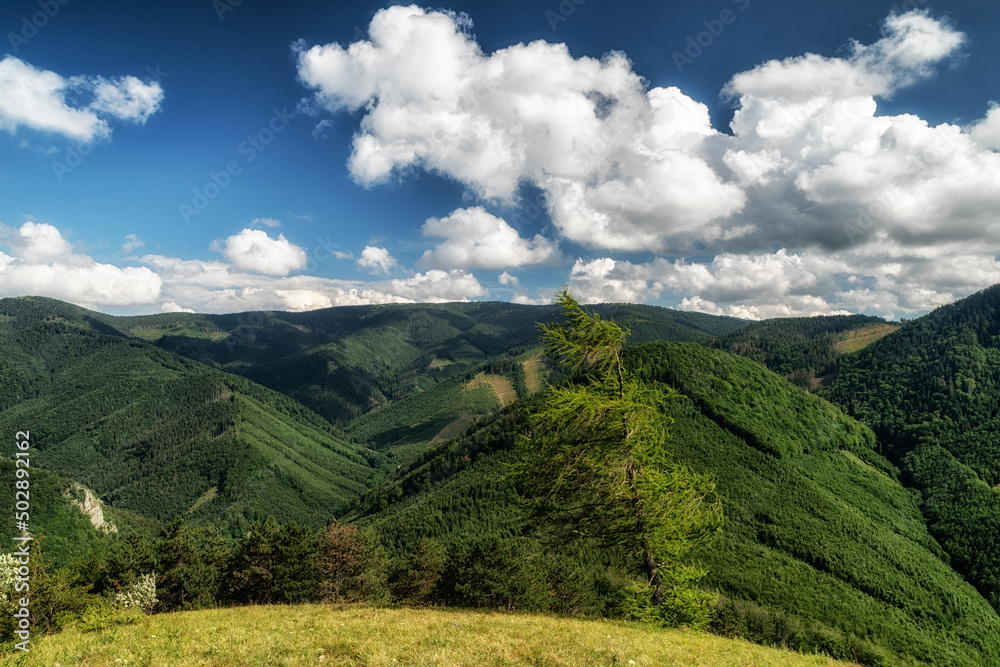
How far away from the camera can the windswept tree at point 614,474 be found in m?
19.9

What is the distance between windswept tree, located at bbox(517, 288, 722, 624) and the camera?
1992 centimetres

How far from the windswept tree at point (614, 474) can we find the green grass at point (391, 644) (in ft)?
9.14

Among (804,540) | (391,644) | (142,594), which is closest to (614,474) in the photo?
(391,644)

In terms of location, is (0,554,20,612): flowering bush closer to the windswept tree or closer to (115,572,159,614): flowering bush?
(115,572,159,614): flowering bush

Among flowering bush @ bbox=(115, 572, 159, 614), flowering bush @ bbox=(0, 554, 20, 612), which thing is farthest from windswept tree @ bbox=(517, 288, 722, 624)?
flowering bush @ bbox=(115, 572, 159, 614)

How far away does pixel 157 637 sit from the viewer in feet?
56.5

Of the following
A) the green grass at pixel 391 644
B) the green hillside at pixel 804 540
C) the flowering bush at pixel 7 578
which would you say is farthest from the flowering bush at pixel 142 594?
the green hillside at pixel 804 540

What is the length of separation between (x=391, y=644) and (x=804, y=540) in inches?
6351

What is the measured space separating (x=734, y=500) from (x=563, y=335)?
161203mm

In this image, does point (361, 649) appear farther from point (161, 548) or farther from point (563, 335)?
point (161, 548)

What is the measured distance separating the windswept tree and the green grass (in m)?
2.79

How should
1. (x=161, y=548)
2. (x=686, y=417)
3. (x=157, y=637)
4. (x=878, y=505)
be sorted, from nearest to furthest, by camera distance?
1. (x=157, y=637)
2. (x=161, y=548)
3. (x=878, y=505)
4. (x=686, y=417)

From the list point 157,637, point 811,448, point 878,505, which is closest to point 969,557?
point 878,505

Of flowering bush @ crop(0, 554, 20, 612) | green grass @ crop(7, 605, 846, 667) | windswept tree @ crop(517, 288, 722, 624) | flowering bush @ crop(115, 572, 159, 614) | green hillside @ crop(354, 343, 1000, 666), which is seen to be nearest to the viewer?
green grass @ crop(7, 605, 846, 667)
